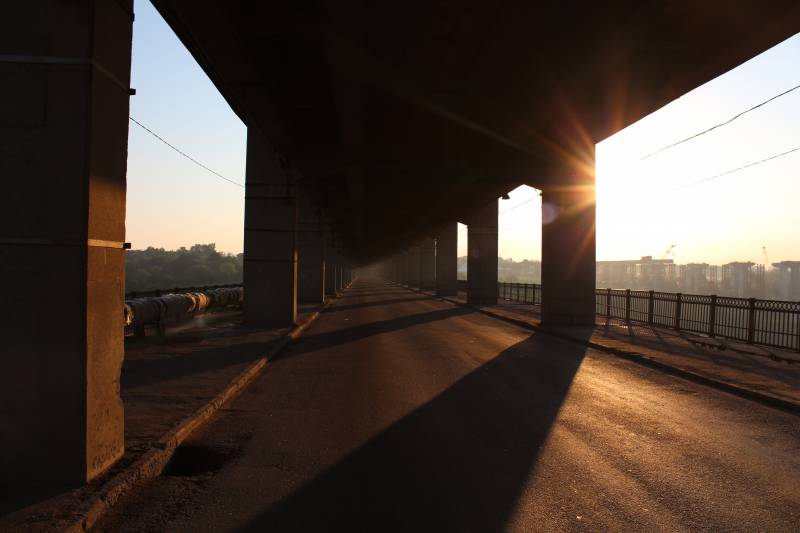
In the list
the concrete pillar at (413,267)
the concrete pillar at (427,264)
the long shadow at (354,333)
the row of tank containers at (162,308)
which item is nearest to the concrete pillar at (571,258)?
the long shadow at (354,333)

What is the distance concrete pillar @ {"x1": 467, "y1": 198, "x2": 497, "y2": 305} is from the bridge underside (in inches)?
279

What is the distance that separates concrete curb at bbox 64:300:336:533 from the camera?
4449mm

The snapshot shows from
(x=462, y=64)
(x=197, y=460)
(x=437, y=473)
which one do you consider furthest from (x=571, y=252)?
(x=197, y=460)

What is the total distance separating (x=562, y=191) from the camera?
899 inches

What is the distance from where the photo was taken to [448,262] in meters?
55.7

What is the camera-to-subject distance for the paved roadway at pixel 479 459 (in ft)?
15.5

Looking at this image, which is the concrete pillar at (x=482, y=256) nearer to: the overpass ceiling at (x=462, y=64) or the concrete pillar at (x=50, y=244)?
the overpass ceiling at (x=462, y=64)

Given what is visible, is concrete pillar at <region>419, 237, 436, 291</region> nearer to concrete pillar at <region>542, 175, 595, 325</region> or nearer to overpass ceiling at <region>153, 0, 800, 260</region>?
concrete pillar at <region>542, 175, 595, 325</region>

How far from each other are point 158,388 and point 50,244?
502cm

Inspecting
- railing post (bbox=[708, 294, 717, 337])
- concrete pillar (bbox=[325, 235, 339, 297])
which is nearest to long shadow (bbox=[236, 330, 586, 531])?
railing post (bbox=[708, 294, 717, 337])

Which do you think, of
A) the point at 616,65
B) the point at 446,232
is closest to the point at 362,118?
the point at 616,65

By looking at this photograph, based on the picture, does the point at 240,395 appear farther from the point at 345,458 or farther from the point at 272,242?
the point at 272,242

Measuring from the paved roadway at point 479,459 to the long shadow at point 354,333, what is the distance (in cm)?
492

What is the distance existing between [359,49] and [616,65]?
236 inches
